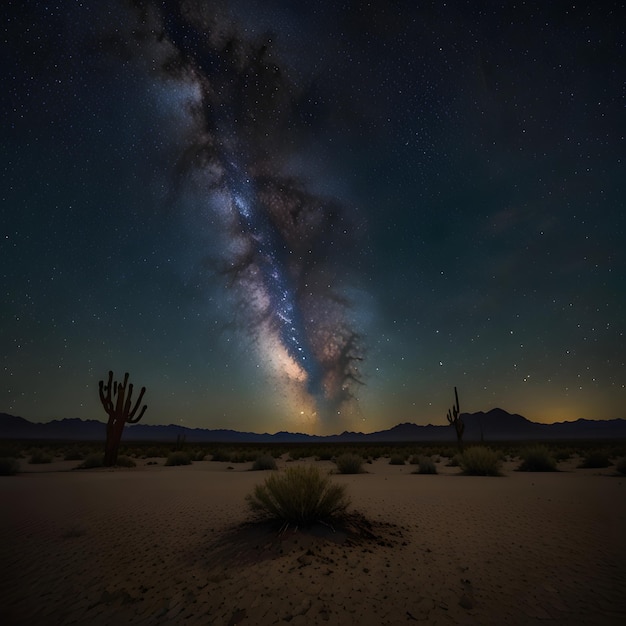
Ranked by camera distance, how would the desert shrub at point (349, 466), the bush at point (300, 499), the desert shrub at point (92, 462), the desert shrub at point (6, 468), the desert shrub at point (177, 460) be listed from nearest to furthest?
the bush at point (300, 499) < the desert shrub at point (6, 468) < the desert shrub at point (349, 466) < the desert shrub at point (92, 462) < the desert shrub at point (177, 460)

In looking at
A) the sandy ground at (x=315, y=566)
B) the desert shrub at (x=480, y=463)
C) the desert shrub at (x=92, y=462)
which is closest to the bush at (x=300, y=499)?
the sandy ground at (x=315, y=566)

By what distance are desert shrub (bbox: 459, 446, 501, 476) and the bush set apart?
1246 cm

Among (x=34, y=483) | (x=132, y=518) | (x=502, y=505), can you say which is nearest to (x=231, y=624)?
(x=132, y=518)

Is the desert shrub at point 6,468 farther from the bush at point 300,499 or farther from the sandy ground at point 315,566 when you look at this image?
the bush at point 300,499

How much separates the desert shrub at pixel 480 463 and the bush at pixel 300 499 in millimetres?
12463

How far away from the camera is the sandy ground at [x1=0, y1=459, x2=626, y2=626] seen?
13.9 ft

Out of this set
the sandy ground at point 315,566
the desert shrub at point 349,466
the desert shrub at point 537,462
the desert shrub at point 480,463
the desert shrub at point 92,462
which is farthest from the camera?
the desert shrub at point 92,462

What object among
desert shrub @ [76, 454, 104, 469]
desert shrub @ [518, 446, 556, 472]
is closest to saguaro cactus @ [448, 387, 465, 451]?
desert shrub @ [518, 446, 556, 472]

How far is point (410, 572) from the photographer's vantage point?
16.9ft

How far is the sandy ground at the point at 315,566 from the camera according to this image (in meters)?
4.25

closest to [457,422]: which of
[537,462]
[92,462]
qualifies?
[537,462]

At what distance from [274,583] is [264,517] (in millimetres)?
2469

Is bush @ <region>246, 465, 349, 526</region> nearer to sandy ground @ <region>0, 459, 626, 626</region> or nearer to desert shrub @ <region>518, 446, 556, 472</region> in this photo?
sandy ground @ <region>0, 459, 626, 626</region>

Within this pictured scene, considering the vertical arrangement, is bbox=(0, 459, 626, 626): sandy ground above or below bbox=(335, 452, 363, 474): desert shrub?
below
